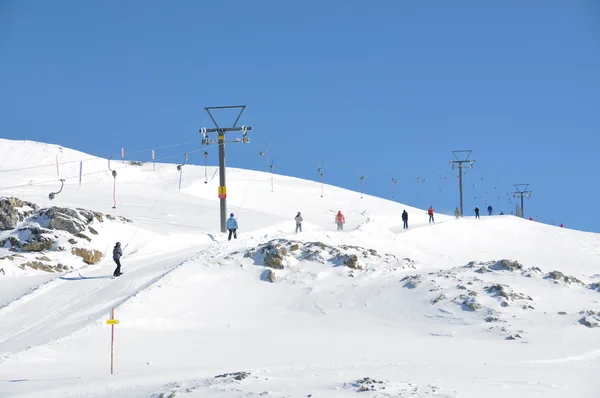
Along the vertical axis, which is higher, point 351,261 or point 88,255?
point 88,255

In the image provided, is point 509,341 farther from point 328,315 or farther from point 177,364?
point 177,364

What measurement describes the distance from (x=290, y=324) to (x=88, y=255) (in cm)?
1456

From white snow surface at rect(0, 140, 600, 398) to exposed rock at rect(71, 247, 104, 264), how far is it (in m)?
0.44

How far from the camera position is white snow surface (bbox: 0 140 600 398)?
14.1 meters

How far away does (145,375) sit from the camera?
15.6 m

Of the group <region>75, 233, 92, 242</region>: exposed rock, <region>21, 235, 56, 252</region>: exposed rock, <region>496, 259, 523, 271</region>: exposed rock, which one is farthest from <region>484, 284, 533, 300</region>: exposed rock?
<region>21, 235, 56, 252</region>: exposed rock

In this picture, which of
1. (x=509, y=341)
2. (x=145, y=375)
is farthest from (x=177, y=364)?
(x=509, y=341)

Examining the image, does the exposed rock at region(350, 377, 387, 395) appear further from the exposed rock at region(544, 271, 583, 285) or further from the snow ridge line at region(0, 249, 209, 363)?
the exposed rock at region(544, 271, 583, 285)

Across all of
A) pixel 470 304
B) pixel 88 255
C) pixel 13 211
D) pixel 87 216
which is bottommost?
pixel 470 304

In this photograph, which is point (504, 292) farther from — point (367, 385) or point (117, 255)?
point (117, 255)

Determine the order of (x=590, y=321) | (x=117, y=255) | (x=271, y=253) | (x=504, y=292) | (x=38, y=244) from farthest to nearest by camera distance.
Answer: (x=38, y=244) → (x=271, y=253) → (x=117, y=255) → (x=504, y=292) → (x=590, y=321)

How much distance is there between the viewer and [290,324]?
22547 mm

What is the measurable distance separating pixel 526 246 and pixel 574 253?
375 centimetres

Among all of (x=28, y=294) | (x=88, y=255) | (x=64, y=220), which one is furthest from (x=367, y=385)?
(x=64, y=220)
